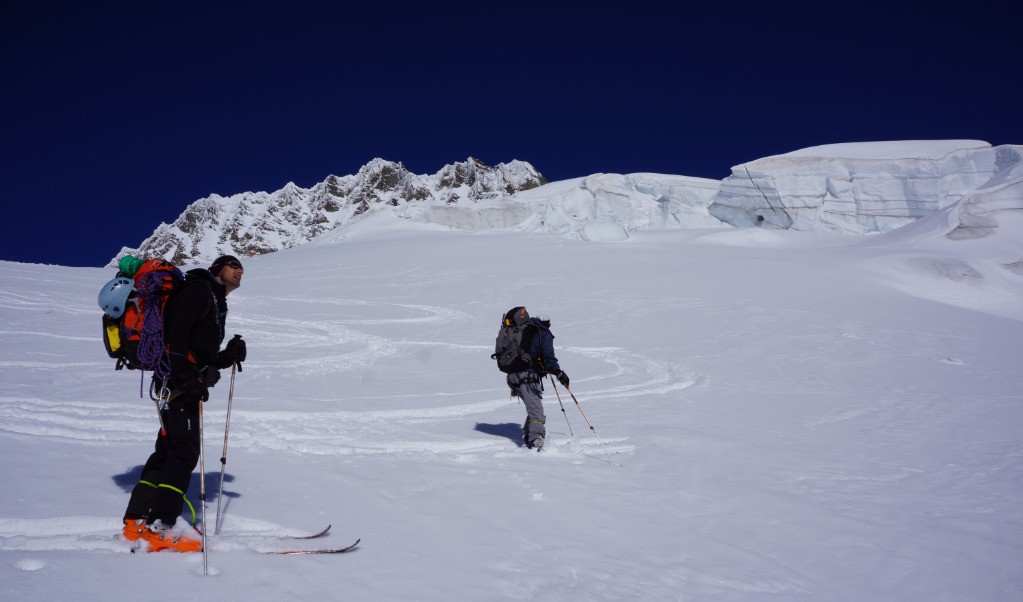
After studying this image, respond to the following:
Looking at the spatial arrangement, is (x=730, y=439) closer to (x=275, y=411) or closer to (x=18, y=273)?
(x=275, y=411)

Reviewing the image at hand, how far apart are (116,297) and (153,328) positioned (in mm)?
285

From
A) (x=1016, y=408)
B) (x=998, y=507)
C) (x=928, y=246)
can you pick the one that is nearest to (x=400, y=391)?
(x=998, y=507)

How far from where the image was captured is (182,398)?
397cm

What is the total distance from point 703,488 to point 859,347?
34.5 feet

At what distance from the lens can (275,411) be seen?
24.9 ft

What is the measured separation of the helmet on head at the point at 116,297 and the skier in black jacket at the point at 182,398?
0.25 metres

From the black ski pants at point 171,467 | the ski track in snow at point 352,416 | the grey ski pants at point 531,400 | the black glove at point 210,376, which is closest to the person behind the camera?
the black ski pants at point 171,467

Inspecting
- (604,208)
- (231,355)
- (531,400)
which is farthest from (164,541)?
(604,208)

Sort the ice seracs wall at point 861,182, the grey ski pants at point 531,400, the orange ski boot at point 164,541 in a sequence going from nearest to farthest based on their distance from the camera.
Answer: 1. the orange ski boot at point 164,541
2. the grey ski pants at point 531,400
3. the ice seracs wall at point 861,182

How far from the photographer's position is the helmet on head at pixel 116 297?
3.78 metres

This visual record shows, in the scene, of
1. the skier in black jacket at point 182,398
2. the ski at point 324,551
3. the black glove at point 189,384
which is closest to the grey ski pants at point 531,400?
the ski at point 324,551

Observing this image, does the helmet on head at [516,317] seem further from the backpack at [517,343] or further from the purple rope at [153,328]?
the purple rope at [153,328]

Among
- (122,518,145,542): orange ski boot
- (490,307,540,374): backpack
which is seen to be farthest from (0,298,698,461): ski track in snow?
(122,518,145,542): orange ski boot

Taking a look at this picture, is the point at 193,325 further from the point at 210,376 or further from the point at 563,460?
the point at 563,460
